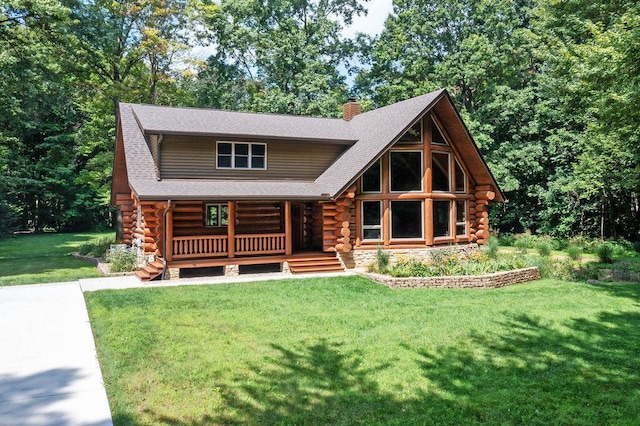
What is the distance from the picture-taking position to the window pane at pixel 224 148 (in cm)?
1733

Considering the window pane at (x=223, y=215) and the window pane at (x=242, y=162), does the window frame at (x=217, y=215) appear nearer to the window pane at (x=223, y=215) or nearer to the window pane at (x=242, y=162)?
the window pane at (x=223, y=215)

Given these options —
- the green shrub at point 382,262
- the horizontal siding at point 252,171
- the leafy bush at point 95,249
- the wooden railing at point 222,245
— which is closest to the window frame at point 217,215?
the wooden railing at point 222,245

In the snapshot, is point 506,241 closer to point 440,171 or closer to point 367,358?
point 440,171

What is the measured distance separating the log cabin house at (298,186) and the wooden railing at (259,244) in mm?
41

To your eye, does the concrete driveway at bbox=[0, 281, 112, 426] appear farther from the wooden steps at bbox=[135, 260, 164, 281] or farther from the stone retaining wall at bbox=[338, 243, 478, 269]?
the stone retaining wall at bbox=[338, 243, 478, 269]

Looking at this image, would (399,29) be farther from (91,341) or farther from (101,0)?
(91,341)

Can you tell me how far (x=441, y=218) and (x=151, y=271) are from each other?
10.9 meters

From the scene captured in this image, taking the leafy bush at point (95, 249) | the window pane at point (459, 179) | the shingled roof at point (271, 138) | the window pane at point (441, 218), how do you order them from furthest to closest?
the leafy bush at point (95, 249) < the window pane at point (459, 179) < the window pane at point (441, 218) < the shingled roof at point (271, 138)

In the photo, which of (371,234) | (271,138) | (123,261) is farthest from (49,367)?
(271,138)

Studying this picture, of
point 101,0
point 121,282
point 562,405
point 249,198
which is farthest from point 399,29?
point 562,405

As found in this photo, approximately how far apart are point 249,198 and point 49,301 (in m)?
6.51

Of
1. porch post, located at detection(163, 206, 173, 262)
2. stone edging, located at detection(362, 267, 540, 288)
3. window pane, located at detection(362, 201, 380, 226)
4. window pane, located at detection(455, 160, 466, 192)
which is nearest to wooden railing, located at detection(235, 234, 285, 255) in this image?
porch post, located at detection(163, 206, 173, 262)

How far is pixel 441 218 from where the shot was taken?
58.6ft

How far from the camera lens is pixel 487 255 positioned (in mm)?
16547
